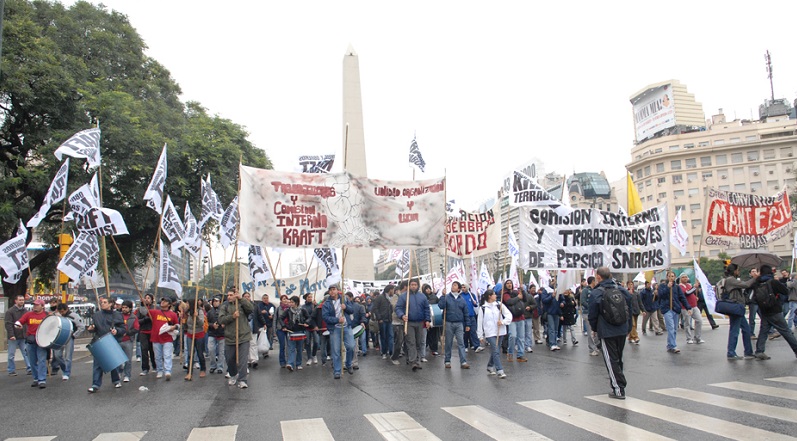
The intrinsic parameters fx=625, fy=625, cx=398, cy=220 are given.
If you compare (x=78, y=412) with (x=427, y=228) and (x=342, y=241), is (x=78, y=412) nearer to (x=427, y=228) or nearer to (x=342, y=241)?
(x=342, y=241)

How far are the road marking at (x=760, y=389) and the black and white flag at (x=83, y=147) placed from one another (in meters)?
13.0

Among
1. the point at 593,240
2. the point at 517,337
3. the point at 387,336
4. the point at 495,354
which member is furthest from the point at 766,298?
the point at 387,336

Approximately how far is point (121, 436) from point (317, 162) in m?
12.3

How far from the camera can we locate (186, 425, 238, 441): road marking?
21.2 ft

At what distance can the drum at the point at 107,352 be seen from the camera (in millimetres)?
10773

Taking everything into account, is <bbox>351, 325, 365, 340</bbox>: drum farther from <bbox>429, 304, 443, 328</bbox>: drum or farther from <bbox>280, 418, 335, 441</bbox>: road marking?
<bbox>280, 418, 335, 441</bbox>: road marking

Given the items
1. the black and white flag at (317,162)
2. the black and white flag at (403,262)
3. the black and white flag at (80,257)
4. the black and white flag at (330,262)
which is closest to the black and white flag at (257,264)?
the black and white flag at (330,262)

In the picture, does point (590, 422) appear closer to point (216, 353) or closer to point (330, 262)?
point (216, 353)

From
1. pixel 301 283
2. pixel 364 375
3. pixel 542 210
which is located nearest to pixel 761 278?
pixel 542 210

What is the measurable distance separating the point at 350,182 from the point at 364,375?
3673 mm

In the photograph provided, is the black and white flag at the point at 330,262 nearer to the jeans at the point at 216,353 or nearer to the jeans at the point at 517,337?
the jeans at the point at 216,353

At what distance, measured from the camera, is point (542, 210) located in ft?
45.2

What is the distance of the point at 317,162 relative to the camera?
18359 mm

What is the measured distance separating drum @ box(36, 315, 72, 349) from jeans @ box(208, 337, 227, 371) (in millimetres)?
2735
